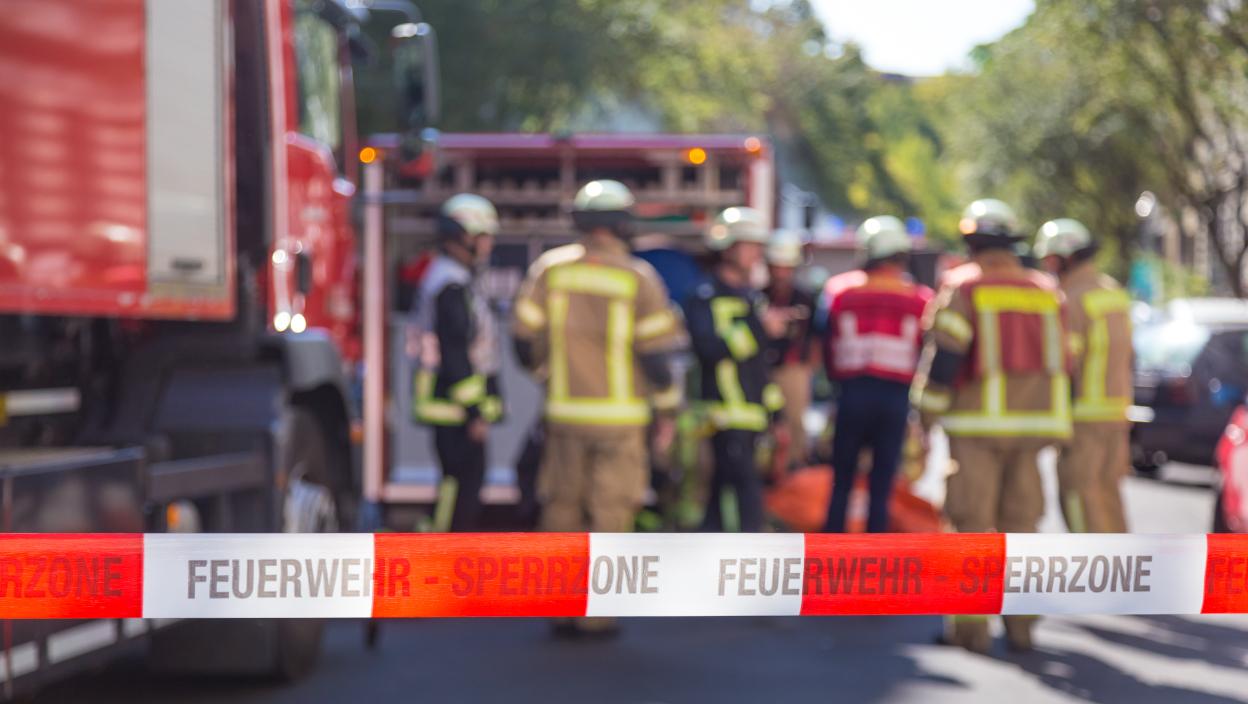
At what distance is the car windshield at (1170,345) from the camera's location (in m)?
16.2

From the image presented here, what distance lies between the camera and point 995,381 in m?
8.47

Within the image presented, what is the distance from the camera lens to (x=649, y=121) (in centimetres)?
3684

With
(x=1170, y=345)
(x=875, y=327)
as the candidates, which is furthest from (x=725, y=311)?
(x=1170, y=345)

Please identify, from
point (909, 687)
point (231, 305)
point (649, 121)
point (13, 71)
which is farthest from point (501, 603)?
point (649, 121)

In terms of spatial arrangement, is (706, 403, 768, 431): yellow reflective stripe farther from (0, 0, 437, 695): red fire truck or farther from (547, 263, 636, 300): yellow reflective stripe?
(0, 0, 437, 695): red fire truck

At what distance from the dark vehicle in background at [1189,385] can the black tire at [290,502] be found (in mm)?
9828

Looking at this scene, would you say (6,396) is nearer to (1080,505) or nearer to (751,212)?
(751,212)

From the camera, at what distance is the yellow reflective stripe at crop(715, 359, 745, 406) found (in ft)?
31.0

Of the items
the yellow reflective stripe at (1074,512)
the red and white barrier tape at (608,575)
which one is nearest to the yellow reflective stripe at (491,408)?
the yellow reflective stripe at (1074,512)

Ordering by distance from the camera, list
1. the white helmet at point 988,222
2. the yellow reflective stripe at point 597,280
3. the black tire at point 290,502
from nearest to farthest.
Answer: the black tire at point 290,502, the white helmet at point 988,222, the yellow reflective stripe at point 597,280

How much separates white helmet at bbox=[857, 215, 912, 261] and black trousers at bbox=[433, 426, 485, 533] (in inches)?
82.3

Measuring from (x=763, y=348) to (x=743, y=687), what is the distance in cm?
270

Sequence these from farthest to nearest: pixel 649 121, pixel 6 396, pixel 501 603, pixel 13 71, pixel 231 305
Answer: pixel 649 121
pixel 231 305
pixel 6 396
pixel 13 71
pixel 501 603

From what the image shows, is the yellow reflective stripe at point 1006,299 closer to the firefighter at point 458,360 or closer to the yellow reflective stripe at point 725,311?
the yellow reflective stripe at point 725,311
